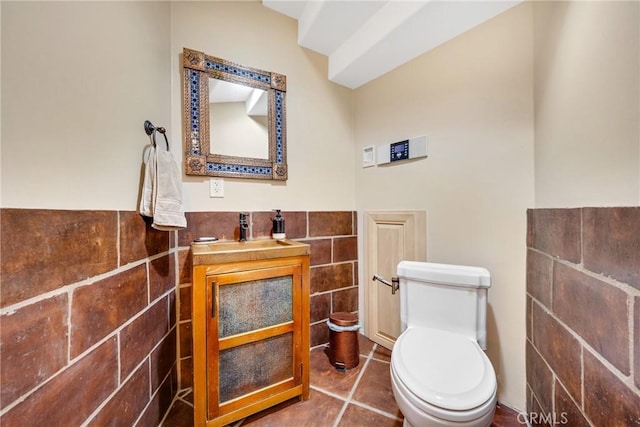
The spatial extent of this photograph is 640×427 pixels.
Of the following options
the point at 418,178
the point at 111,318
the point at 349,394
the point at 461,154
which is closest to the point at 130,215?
the point at 111,318

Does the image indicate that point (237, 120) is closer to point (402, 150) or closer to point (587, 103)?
point (402, 150)

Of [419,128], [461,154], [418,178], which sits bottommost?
[418,178]

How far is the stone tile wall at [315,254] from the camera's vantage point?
144 centimetres

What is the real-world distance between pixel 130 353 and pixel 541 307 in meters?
1.74

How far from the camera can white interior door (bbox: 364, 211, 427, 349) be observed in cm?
168

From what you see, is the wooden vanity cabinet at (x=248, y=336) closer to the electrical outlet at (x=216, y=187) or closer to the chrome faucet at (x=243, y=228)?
the chrome faucet at (x=243, y=228)

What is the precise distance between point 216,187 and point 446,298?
146 centimetres

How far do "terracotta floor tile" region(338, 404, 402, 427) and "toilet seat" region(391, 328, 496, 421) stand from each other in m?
0.42

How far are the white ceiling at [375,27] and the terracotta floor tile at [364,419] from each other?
6.94 feet

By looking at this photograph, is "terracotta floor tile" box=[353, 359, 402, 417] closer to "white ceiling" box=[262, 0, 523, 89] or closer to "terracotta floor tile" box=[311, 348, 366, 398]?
"terracotta floor tile" box=[311, 348, 366, 398]

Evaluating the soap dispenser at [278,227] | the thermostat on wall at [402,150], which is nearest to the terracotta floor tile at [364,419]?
the soap dispenser at [278,227]

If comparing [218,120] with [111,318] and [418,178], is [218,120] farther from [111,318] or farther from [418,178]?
[418,178]

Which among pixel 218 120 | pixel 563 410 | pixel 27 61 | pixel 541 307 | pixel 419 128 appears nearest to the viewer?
pixel 27 61

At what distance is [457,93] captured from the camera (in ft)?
4.86
